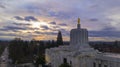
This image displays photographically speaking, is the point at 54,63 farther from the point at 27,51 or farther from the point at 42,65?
the point at 27,51

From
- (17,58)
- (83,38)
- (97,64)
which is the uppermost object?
(83,38)

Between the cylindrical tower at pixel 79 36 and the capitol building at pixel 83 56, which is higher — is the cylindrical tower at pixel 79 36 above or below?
above

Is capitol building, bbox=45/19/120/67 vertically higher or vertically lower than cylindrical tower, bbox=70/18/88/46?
lower

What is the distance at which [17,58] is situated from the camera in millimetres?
72562

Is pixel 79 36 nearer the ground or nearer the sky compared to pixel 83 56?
nearer the sky

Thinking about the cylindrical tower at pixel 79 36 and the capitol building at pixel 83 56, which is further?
the cylindrical tower at pixel 79 36

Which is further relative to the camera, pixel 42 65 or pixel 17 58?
pixel 17 58

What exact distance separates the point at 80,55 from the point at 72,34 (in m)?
11.8

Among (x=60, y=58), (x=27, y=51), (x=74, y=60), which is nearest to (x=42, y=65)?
(x=60, y=58)

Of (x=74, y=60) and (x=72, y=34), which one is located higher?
(x=72, y=34)

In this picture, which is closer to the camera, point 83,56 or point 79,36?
point 83,56

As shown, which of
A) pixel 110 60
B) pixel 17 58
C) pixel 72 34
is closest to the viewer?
pixel 110 60

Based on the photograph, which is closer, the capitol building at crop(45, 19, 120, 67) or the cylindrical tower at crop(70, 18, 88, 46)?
the capitol building at crop(45, 19, 120, 67)

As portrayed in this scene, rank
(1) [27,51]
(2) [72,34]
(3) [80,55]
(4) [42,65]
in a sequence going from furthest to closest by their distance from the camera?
(1) [27,51] < (4) [42,65] < (2) [72,34] < (3) [80,55]
